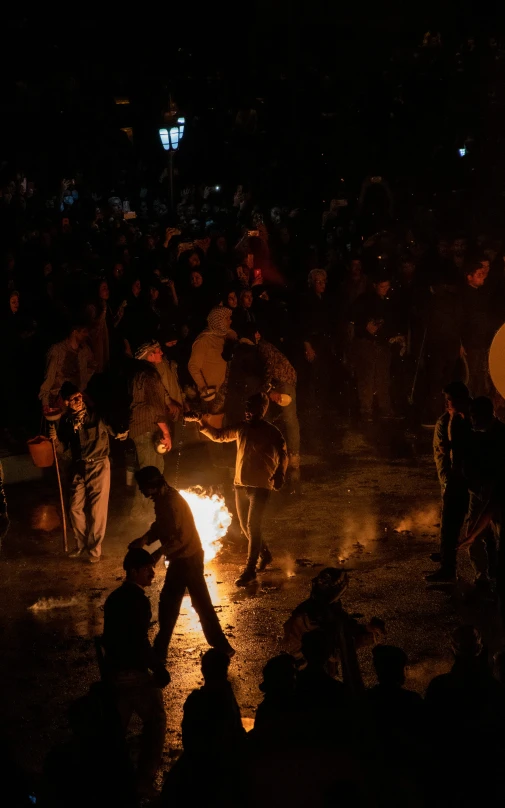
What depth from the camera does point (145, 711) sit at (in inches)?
242

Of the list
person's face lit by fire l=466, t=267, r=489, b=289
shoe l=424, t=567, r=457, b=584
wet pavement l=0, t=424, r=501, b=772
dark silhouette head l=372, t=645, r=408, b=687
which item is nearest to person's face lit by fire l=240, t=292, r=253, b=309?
wet pavement l=0, t=424, r=501, b=772

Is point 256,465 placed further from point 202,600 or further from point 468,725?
Result: point 468,725

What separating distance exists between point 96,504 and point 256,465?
194cm

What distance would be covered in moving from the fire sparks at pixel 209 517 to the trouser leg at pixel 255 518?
2.85ft

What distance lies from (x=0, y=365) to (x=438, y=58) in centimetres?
1402

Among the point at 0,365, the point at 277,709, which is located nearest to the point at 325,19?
the point at 0,365

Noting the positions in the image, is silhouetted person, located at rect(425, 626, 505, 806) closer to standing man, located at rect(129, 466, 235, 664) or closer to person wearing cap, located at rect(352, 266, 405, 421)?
standing man, located at rect(129, 466, 235, 664)

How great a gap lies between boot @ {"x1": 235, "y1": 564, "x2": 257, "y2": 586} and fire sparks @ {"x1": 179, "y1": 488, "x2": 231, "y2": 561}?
32.8 inches

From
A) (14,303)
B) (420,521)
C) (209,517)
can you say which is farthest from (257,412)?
(14,303)

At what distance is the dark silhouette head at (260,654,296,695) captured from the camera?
4.80 m

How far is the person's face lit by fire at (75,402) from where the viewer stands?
31.9ft

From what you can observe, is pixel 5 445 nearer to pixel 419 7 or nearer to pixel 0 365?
pixel 0 365

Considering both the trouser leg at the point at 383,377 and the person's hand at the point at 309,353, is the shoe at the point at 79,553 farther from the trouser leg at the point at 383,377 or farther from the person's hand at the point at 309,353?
the trouser leg at the point at 383,377

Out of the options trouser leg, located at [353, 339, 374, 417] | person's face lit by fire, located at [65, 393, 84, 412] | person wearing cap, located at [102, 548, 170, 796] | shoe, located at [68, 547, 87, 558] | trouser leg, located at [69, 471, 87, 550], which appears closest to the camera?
person wearing cap, located at [102, 548, 170, 796]
